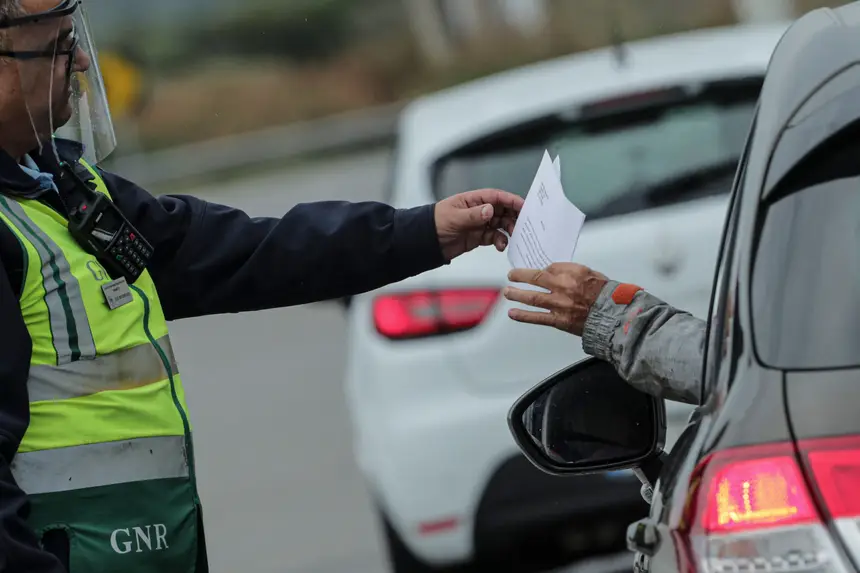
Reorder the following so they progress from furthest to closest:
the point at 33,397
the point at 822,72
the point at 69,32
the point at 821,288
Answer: the point at 69,32, the point at 33,397, the point at 822,72, the point at 821,288

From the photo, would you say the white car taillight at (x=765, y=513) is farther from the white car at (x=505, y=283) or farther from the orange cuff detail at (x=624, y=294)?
the white car at (x=505, y=283)

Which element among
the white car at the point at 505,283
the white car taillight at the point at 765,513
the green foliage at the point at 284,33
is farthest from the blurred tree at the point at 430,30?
the white car taillight at the point at 765,513

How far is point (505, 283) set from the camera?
5.15 metres

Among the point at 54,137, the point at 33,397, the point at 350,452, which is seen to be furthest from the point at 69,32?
the point at 350,452

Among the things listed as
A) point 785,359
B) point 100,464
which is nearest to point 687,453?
point 785,359

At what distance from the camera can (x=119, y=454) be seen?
2.71 meters

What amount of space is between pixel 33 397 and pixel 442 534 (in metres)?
2.72

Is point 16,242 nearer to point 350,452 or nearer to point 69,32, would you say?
point 69,32

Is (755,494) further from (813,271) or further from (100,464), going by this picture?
(100,464)

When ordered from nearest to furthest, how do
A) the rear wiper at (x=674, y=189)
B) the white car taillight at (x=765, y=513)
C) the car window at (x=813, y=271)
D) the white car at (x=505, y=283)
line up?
1. the white car taillight at (x=765, y=513)
2. the car window at (x=813, y=271)
3. the white car at (x=505, y=283)
4. the rear wiper at (x=674, y=189)

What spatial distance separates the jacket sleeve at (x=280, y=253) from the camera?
3.20 m

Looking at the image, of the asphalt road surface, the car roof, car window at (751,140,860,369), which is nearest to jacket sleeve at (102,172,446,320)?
car window at (751,140,860,369)

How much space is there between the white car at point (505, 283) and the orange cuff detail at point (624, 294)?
7.44 ft

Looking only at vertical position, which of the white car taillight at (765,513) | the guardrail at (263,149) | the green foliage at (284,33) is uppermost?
the green foliage at (284,33)
